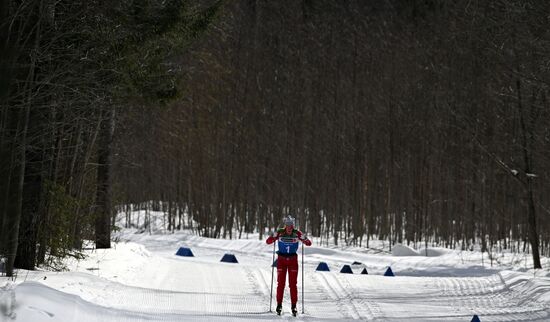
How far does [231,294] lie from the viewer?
1553cm

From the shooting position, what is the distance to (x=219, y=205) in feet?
151

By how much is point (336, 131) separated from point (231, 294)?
34.7 m

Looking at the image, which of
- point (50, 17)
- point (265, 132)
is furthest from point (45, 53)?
point (265, 132)

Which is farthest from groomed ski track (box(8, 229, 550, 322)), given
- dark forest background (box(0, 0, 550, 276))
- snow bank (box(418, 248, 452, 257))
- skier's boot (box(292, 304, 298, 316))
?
snow bank (box(418, 248, 452, 257))

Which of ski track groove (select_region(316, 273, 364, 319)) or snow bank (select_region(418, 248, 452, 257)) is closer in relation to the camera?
ski track groove (select_region(316, 273, 364, 319))

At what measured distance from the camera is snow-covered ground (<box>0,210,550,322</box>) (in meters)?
11.7

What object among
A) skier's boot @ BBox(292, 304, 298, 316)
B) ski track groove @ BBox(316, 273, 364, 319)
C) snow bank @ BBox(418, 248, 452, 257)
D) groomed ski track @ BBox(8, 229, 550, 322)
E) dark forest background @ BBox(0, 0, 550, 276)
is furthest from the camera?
dark forest background @ BBox(0, 0, 550, 276)

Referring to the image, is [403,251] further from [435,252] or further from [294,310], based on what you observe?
[294,310]

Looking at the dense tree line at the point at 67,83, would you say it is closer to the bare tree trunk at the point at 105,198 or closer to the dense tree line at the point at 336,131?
the bare tree trunk at the point at 105,198

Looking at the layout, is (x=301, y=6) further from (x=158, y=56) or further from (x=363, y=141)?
(x=158, y=56)

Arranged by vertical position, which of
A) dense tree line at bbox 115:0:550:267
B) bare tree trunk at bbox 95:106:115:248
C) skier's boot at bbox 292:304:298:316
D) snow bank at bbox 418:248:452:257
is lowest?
skier's boot at bbox 292:304:298:316

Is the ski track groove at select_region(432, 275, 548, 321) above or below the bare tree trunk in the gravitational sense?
below

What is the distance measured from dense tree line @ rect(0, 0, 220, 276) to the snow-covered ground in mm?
1040

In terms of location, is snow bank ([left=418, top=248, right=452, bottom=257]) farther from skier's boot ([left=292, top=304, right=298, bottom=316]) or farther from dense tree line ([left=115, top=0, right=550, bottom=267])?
skier's boot ([left=292, top=304, right=298, bottom=316])
